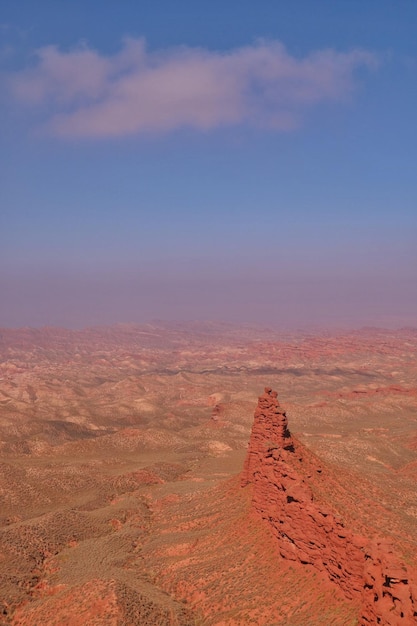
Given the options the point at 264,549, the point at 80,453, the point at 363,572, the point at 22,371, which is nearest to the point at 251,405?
the point at 80,453

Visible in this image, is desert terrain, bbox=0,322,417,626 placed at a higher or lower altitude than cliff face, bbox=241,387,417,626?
lower

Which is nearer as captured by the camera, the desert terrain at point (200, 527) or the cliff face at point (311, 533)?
the cliff face at point (311, 533)

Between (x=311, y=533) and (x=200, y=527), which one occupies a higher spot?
(x=311, y=533)

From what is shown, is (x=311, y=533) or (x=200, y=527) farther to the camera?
(x=200, y=527)

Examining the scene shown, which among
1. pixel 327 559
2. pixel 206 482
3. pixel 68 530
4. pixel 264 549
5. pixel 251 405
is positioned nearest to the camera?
pixel 327 559

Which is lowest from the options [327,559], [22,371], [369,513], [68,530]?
[22,371]

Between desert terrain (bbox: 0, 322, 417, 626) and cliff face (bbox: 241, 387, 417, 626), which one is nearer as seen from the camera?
cliff face (bbox: 241, 387, 417, 626)

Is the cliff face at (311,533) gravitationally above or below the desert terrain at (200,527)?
above

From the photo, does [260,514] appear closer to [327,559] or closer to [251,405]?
[327,559]
